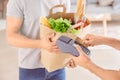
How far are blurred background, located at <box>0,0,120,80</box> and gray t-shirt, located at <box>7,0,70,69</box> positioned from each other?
32.4 inches

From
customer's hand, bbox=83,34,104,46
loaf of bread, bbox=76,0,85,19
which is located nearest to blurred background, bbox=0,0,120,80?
customer's hand, bbox=83,34,104,46

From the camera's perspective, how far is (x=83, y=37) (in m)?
1.29

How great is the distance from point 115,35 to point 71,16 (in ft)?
10.1

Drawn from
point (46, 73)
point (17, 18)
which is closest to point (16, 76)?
point (46, 73)

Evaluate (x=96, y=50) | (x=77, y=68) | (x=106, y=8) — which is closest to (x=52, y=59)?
(x=77, y=68)

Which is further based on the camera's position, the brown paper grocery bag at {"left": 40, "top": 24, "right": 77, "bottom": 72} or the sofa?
the sofa

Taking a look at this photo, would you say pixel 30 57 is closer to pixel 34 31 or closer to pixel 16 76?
pixel 34 31

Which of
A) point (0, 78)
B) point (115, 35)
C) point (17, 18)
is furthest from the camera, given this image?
point (115, 35)

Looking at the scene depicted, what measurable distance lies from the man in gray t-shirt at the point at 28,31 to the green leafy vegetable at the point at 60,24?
5 cm

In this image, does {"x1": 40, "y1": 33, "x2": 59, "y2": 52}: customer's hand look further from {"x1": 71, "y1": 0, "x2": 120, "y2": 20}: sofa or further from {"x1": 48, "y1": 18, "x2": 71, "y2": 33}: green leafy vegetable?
{"x1": 71, "y1": 0, "x2": 120, "y2": 20}: sofa

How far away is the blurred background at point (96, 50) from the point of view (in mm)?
2777

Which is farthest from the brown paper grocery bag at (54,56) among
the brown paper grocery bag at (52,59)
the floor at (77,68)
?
the floor at (77,68)

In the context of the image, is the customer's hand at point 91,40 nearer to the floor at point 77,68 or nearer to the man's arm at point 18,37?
the man's arm at point 18,37

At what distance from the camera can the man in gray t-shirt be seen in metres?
1.26
